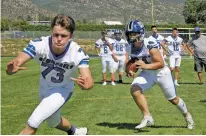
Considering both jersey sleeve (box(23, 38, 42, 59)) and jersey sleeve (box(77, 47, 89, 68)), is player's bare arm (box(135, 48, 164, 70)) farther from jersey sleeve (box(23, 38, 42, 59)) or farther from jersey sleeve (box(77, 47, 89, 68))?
jersey sleeve (box(23, 38, 42, 59))

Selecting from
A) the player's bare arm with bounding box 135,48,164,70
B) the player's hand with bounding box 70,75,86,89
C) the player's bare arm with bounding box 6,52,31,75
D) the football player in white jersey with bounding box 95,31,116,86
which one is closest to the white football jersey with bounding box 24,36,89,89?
the player's bare arm with bounding box 6,52,31,75

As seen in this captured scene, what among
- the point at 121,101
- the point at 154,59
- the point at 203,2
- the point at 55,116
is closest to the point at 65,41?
the point at 55,116

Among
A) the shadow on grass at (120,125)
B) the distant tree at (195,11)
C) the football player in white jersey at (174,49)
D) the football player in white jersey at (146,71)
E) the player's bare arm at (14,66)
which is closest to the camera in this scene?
the player's bare arm at (14,66)

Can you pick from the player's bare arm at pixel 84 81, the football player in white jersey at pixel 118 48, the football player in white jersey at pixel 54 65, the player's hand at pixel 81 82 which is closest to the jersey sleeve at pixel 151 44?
the football player in white jersey at pixel 54 65

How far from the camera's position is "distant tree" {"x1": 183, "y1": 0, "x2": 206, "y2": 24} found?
315 feet

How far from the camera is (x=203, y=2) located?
97938mm

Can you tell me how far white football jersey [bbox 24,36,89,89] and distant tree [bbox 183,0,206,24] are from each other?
89.7m

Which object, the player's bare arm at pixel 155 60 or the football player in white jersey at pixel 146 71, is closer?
the player's bare arm at pixel 155 60

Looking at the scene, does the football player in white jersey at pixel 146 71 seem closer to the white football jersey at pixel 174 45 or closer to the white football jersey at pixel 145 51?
the white football jersey at pixel 145 51

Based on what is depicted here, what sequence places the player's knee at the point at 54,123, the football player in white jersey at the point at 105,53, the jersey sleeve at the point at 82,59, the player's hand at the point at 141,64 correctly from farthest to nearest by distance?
1. the football player in white jersey at the point at 105,53
2. the player's hand at the point at 141,64
3. the player's knee at the point at 54,123
4. the jersey sleeve at the point at 82,59

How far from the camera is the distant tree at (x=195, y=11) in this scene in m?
96.1

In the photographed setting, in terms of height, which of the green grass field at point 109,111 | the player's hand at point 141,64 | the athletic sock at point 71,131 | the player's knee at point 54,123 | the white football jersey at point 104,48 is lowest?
the green grass field at point 109,111

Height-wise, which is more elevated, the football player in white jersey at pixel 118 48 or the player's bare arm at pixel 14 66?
the player's bare arm at pixel 14 66

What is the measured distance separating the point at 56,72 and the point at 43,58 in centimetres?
27
